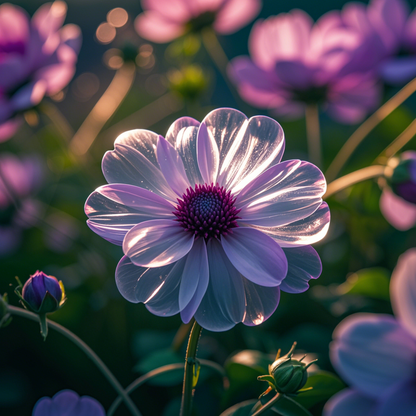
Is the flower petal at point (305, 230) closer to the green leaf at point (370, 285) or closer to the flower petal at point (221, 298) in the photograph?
the flower petal at point (221, 298)

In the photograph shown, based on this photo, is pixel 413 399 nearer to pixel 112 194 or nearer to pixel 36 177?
pixel 112 194

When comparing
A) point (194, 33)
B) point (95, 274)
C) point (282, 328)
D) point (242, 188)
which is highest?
point (194, 33)

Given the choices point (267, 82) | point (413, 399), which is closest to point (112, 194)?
point (413, 399)

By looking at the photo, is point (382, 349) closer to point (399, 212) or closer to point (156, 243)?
point (156, 243)

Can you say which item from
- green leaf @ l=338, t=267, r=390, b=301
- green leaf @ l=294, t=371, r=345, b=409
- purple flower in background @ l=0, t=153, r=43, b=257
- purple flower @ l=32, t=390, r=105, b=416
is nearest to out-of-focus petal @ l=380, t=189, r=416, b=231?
green leaf @ l=338, t=267, r=390, b=301

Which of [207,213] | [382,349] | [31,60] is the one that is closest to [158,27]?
[31,60]
